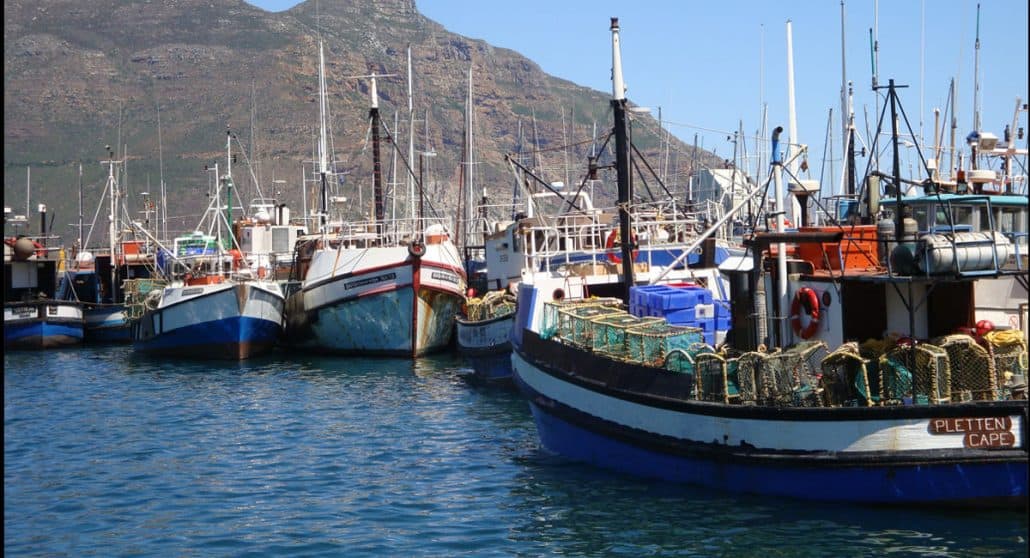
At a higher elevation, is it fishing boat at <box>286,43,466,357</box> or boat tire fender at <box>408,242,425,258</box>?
boat tire fender at <box>408,242,425,258</box>

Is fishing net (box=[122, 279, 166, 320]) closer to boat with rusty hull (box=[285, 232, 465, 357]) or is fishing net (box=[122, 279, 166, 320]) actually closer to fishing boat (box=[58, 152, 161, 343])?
fishing boat (box=[58, 152, 161, 343])

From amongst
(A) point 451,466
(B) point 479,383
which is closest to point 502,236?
(B) point 479,383

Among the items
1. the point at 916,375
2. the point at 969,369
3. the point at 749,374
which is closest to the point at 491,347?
the point at 749,374

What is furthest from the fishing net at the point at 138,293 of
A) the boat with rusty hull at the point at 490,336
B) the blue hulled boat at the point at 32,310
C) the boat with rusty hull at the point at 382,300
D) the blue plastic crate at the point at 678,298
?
the blue plastic crate at the point at 678,298

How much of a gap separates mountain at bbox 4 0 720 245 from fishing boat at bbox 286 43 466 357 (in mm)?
78137

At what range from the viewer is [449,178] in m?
161

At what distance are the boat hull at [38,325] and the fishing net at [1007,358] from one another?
40.8 meters

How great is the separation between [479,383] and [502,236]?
8.32 metres

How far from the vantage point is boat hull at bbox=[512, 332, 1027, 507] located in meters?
12.5

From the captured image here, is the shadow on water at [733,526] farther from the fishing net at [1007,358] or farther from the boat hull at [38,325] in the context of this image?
the boat hull at [38,325]

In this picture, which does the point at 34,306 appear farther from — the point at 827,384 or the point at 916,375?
the point at 916,375

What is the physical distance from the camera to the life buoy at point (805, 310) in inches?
606

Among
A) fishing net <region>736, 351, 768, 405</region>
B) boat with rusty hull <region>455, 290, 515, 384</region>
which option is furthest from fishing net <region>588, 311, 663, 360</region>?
boat with rusty hull <region>455, 290, 515, 384</region>

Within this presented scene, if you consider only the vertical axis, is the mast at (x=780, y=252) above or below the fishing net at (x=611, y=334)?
above
